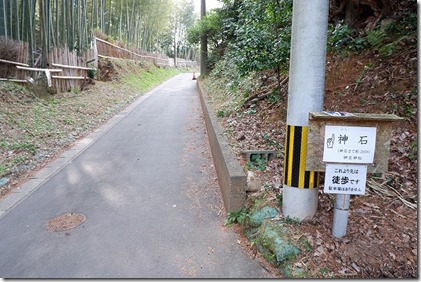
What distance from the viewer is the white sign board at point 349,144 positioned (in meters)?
2.57

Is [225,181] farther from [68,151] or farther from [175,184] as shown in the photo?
[68,151]

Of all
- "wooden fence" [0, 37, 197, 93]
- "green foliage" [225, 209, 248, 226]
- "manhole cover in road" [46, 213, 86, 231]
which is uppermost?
"wooden fence" [0, 37, 197, 93]

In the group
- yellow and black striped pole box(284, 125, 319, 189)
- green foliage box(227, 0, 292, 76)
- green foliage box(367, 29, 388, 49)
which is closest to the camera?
yellow and black striped pole box(284, 125, 319, 189)

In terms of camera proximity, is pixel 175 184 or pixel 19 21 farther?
pixel 19 21

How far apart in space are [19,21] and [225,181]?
1013 cm

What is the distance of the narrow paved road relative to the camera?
291 centimetres

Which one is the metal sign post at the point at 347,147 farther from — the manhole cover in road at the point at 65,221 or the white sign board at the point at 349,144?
the manhole cover in road at the point at 65,221

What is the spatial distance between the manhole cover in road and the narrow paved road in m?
0.08

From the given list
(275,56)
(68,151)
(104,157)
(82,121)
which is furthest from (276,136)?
(82,121)

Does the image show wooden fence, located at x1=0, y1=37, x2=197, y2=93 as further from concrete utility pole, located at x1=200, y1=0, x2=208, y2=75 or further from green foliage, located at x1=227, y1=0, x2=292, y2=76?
green foliage, located at x1=227, y1=0, x2=292, y2=76

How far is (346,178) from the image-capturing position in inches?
106

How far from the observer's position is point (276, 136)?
5094 mm

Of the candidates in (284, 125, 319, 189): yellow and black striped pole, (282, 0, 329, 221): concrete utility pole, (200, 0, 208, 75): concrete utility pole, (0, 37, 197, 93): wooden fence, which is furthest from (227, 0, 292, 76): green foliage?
(200, 0, 208, 75): concrete utility pole

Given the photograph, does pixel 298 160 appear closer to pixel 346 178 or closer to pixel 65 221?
pixel 346 178
